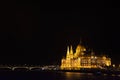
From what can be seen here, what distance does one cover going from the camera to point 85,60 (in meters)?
161

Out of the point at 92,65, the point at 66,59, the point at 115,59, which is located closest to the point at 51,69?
the point at 66,59

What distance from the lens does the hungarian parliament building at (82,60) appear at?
A: 6137 inches

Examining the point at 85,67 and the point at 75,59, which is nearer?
the point at 85,67

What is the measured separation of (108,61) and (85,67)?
11067mm

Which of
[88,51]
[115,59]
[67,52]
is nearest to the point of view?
[115,59]

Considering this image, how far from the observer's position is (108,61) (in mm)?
154500

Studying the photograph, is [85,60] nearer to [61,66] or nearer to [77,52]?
[77,52]

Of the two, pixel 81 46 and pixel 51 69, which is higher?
pixel 81 46

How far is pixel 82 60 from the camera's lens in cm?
16200

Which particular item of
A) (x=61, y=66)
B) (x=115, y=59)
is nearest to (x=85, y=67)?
(x=115, y=59)

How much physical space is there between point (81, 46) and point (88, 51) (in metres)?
10.8

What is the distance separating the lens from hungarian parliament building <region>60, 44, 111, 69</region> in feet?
511

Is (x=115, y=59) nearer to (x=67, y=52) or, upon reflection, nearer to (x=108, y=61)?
(x=108, y=61)

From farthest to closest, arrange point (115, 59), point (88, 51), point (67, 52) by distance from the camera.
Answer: point (67, 52), point (88, 51), point (115, 59)
